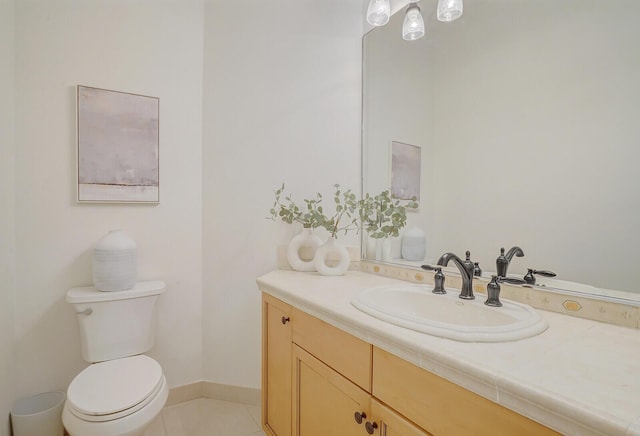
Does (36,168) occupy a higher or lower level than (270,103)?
lower

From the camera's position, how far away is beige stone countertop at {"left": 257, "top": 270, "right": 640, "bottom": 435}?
475mm

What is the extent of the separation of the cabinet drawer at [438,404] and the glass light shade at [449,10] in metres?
1.41

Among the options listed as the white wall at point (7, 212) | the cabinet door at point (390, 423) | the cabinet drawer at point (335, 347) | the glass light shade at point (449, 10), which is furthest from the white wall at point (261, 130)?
the cabinet door at point (390, 423)

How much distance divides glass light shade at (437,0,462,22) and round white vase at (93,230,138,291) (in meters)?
1.86

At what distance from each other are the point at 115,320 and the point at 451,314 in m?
1.54

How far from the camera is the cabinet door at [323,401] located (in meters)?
0.92

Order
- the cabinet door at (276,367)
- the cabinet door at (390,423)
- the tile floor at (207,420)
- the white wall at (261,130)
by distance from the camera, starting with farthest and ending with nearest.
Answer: the white wall at (261,130)
the tile floor at (207,420)
the cabinet door at (276,367)
the cabinet door at (390,423)

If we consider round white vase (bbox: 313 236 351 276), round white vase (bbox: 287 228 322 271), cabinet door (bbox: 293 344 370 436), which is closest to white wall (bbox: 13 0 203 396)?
round white vase (bbox: 287 228 322 271)

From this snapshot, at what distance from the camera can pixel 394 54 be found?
165cm

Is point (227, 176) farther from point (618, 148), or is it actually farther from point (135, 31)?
point (618, 148)

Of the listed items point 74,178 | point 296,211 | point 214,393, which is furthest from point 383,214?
point 74,178

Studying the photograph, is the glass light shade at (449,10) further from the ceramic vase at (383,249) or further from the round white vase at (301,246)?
the round white vase at (301,246)

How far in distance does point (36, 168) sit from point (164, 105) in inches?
27.6

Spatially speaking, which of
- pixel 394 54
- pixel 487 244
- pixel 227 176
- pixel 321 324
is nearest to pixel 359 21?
pixel 394 54
